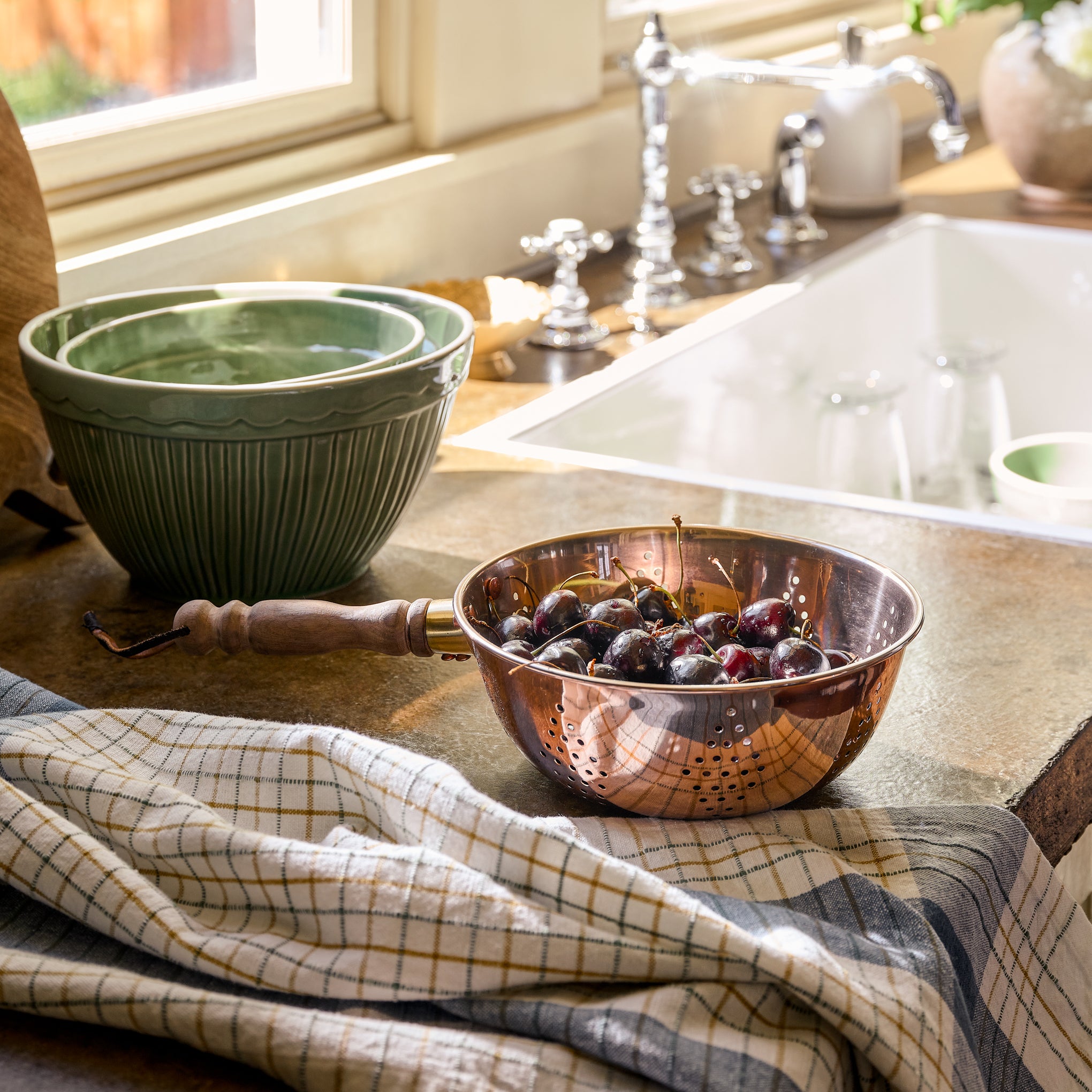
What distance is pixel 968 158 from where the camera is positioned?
7.38 feet

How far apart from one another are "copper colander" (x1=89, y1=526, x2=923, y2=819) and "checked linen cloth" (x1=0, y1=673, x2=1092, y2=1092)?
0.03 metres

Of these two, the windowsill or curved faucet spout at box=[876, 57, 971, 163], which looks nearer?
the windowsill

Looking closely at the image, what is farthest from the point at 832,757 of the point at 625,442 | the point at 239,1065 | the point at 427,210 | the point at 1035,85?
the point at 1035,85

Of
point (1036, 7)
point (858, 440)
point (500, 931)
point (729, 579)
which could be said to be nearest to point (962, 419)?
point (858, 440)

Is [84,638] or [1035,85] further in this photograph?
[1035,85]

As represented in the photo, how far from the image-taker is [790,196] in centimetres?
179

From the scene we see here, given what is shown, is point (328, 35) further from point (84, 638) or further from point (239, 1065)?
point (239, 1065)

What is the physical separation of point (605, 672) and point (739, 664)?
6 centimetres

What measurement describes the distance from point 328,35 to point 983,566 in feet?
2.87

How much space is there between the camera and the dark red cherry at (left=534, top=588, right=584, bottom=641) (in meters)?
0.66

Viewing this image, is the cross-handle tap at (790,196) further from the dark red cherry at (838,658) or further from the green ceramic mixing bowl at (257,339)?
the dark red cherry at (838,658)

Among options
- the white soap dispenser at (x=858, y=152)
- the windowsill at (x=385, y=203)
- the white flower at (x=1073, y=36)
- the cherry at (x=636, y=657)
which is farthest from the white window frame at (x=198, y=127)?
the white flower at (x=1073, y=36)

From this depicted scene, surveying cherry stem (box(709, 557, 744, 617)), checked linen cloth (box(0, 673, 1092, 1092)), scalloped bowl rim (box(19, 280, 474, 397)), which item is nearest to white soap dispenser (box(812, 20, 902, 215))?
scalloped bowl rim (box(19, 280, 474, 397))

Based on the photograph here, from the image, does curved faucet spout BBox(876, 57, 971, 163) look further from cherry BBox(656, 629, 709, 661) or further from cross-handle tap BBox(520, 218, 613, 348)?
cherry BBox(656, 629, 709, 661)
